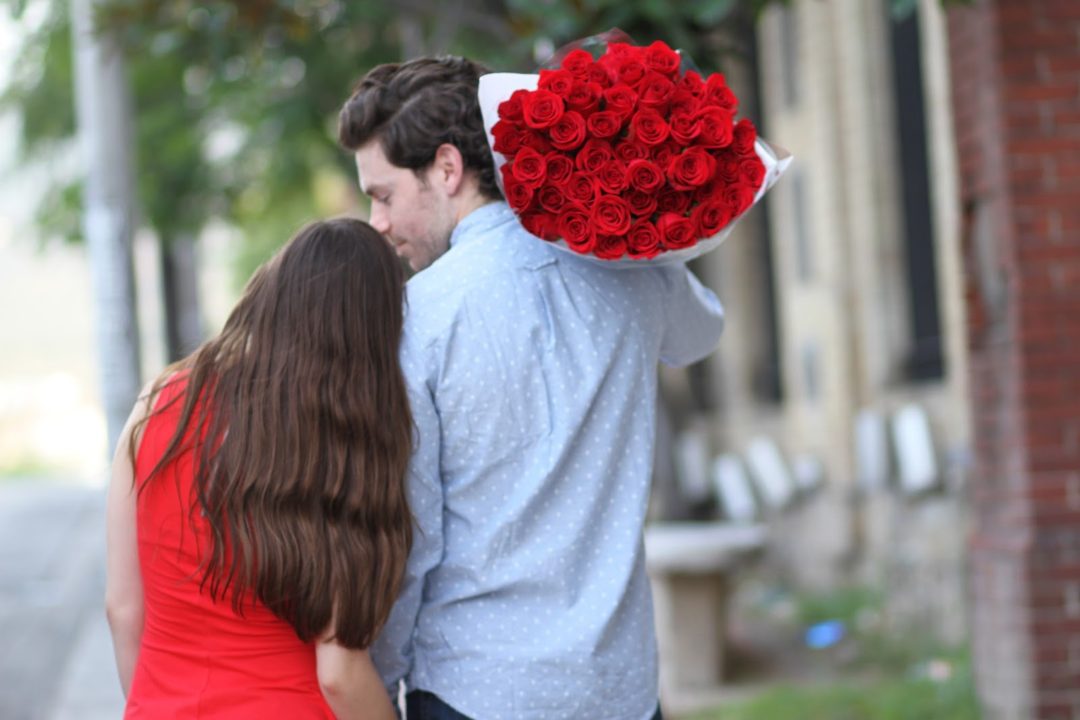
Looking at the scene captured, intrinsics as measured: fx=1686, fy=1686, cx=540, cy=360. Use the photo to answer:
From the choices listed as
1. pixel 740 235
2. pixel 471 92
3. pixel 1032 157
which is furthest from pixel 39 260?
pixel 471 92

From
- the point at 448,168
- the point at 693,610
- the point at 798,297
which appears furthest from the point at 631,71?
the point at 798,297

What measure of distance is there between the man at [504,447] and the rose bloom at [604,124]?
234 mm

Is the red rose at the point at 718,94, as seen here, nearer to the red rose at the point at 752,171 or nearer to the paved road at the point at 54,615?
the red rose at the point at 752,171

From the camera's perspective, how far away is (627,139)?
2898 millimetres

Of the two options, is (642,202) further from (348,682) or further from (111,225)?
(111,225)


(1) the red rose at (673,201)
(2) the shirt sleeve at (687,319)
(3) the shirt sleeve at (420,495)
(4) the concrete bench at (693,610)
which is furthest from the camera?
(4) the concrete bench at (693,610)

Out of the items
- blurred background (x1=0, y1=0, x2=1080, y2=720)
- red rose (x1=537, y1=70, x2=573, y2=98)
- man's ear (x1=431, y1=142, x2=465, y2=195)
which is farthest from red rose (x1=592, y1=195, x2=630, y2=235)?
blurred background (x1=0, y1=0, x2=1080, y2=720)

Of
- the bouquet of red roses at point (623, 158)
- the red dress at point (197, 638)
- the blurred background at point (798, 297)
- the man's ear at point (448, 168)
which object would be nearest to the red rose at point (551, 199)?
the bouquet of red roses at point (623, 158)

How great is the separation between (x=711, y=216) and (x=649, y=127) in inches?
7.4

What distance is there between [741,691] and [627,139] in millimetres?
5561

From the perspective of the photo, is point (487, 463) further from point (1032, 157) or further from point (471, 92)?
point (1032, 157)

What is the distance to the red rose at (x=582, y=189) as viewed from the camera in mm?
2844

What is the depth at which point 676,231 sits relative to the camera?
2.88 meters

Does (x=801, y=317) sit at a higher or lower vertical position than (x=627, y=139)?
lower
